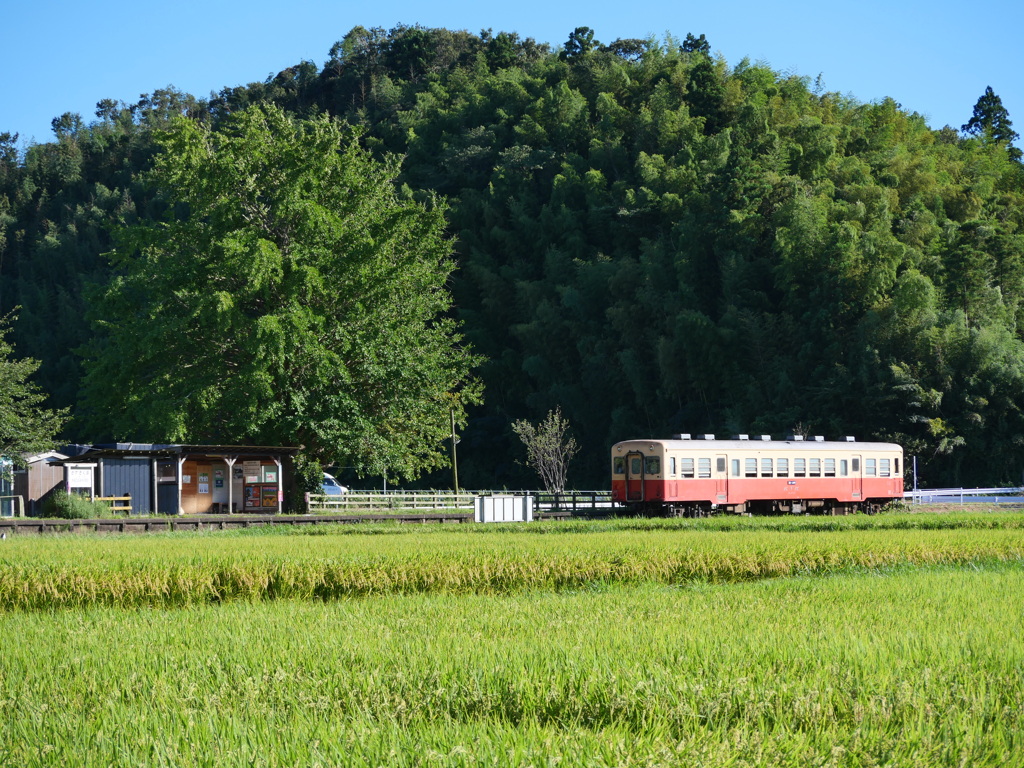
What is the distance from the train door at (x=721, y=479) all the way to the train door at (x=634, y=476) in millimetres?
2321

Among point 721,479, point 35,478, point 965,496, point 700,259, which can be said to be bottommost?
point 965,496

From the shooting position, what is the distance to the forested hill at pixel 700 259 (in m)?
50.4

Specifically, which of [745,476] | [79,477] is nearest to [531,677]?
[79,477]

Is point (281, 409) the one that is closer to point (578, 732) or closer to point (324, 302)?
point (324, 302)

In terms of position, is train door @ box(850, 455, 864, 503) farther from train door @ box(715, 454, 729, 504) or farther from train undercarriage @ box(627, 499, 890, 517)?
train door @ box(715, 454, 729, 504)

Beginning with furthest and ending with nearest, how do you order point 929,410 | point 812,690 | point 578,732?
1. point 929,410
2. point 812,690
3. point 578,732

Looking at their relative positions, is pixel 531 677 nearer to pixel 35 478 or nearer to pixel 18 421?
pixel 18 421

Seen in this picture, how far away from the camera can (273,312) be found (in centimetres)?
3472

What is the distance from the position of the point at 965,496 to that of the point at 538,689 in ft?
130

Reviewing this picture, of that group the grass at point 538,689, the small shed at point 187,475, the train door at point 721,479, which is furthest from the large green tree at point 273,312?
the grass at point 538,689

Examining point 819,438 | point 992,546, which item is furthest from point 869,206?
point 992,546

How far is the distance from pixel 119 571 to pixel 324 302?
934 inches

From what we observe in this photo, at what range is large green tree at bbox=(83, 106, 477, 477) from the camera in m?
33.4

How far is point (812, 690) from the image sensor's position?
516 cm
